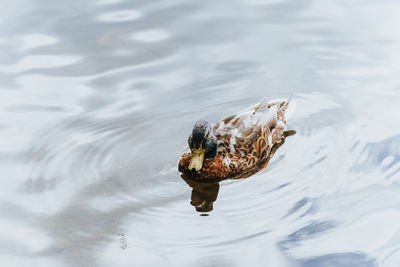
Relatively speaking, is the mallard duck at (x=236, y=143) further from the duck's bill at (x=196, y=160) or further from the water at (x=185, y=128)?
the water at (x=185, y=128)

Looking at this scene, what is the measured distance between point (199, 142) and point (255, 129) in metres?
0.85

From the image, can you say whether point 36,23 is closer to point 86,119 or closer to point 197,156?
point 86,119

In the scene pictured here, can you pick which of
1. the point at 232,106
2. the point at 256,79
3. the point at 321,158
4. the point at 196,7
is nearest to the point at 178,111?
the point at 232,106

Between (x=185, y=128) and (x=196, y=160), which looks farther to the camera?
(x=185, y=128)

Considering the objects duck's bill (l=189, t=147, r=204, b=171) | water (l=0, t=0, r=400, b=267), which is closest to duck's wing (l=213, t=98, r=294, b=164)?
water (l=0, t=0, r=400, b=267)

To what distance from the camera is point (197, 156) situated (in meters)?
7.08

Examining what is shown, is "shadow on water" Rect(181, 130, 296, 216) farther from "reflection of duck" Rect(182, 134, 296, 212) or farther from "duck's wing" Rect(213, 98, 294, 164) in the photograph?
"duck's wing" Rect(213, 98, 294, 164)

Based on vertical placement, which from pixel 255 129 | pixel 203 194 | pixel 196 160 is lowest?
pixel 203 194

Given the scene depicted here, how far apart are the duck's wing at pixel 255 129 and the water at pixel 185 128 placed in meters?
0.18

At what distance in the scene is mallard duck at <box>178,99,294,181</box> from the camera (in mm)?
7117

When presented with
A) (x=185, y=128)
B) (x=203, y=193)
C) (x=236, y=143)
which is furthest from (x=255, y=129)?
(x=203, y=193)

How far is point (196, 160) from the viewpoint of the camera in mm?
7066

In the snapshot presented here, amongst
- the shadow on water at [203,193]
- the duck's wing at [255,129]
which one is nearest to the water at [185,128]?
the shadow on water at [203,193]

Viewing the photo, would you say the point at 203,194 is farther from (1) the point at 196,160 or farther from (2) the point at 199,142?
(2) the point at 199,142
